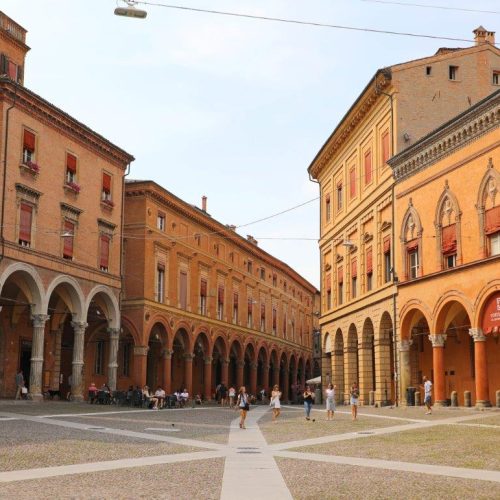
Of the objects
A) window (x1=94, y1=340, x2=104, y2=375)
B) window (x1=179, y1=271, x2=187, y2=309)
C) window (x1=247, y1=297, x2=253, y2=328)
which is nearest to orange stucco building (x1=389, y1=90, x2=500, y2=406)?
window (x1=179, y1=271, x2=187, y2=309)

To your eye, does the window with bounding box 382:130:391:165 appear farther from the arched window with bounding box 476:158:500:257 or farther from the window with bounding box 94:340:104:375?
the window with bounding box 94:340:104:375

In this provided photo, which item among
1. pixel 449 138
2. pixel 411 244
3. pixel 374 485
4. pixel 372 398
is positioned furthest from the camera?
pixel 372 398

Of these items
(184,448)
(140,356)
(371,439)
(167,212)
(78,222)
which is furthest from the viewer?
(167,212)

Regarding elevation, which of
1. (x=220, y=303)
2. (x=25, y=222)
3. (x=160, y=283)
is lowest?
(x=220, y=303)

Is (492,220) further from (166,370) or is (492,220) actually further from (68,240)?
(166,370)

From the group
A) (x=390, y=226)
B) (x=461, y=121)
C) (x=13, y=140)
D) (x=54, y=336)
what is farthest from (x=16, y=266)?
(x=461, y=121)

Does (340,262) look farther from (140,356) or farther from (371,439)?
(371,439)

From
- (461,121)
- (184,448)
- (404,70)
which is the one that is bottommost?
(184,448)

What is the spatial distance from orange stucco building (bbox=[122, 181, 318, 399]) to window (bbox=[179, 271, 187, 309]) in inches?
2.7

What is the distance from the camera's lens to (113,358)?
43.5m

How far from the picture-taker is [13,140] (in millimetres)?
34844

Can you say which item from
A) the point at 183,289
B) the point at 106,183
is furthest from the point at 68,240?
the point at 183,289

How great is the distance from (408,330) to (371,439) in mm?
16527

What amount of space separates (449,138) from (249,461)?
67.5ft
